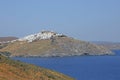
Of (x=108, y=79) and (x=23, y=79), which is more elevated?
(x=23, y=79)

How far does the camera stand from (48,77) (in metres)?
53.4

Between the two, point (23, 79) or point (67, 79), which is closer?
point (23, 79)

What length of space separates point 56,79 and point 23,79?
848 cm

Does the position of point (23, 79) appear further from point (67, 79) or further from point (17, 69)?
point (67, 79)

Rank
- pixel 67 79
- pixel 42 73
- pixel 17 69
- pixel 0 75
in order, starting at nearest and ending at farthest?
pixel 0 75 → pixel 17 69 → pixel 42 73 → pixel 67 79

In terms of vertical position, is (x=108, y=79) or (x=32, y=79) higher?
(x=32, y=79)

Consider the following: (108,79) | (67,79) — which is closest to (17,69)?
(67,79)

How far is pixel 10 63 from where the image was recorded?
53625 mm

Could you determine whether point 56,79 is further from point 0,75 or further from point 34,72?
point 0,75

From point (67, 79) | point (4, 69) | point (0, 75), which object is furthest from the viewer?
point (67, 79)

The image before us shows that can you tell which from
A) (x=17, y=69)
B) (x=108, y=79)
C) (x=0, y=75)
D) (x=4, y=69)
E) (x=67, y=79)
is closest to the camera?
(x=0, y=75)

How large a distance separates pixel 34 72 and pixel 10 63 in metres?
3.28

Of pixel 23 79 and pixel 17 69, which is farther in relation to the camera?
pixel 17 69

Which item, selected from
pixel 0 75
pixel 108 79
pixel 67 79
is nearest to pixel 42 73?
pixel 67 79
